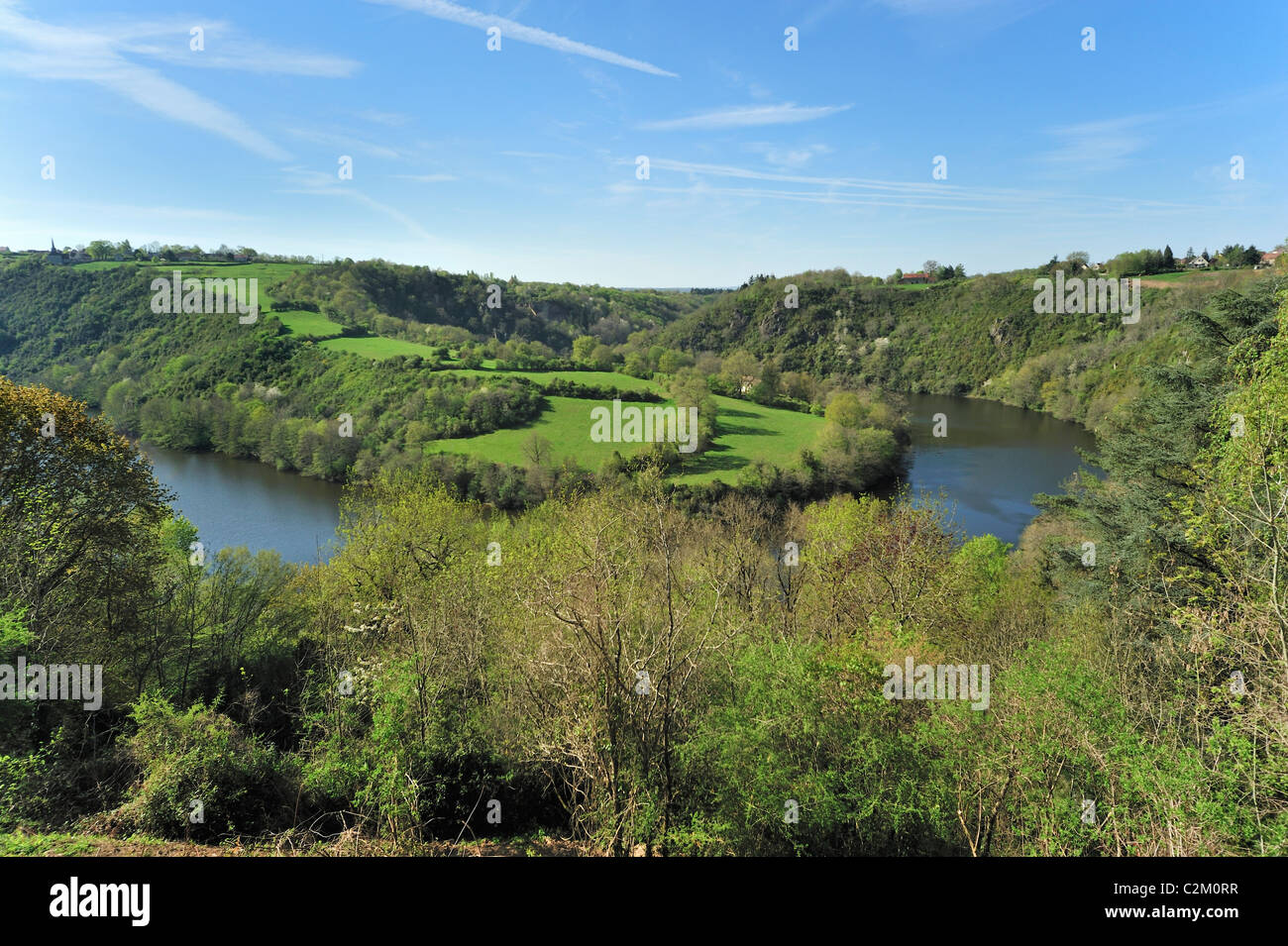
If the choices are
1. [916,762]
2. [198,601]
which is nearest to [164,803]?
[198,601]

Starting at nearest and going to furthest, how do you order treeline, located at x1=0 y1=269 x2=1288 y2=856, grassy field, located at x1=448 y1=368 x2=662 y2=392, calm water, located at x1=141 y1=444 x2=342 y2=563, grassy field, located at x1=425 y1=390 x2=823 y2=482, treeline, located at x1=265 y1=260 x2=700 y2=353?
1. treeline, located at x1=0 y1=269 x2=1288 y2=856
2. calm water, located at x1=141 y1=444 x2=342 y2=563
3. grassy field, located at x1=425 y1=390 x2=823 y2=482
4. grassy field, located at x1=448 y1=368 x2=662 y2=392
5. treeline, located at x1=265 y1=260 x2=700 y2=353

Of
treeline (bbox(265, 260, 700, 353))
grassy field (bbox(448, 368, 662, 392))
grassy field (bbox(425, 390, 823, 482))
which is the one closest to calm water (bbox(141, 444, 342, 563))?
grassy field (bbox(425, 390, 823, 482))

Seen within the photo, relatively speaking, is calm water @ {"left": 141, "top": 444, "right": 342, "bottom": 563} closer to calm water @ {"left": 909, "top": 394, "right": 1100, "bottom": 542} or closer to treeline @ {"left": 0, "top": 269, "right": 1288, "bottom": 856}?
treeline @ {"left": 0, "top": 269, "right": 1288, "bottom": 856}

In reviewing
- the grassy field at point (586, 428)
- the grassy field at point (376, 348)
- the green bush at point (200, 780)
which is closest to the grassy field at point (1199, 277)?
the grassy field at point (586, 428)

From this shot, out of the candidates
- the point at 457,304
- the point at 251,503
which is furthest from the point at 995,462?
the point at 457,304

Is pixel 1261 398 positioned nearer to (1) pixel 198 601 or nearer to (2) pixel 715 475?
(1) pixel 198 601
